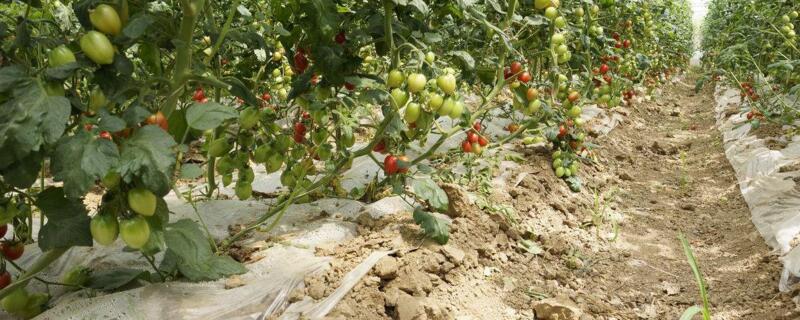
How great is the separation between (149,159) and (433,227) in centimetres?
112

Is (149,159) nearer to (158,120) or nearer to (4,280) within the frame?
(158,120)

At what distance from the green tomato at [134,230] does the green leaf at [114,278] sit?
454 mm

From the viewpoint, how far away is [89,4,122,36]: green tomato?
1.22m

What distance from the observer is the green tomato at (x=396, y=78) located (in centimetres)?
169

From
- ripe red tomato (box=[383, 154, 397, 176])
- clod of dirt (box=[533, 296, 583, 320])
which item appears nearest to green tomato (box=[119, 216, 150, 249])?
ripe red tomato (box=[383, 154, 397, 176])

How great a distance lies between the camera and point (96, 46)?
117cm

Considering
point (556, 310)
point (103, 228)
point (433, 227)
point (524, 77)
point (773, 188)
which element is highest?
point (103, 228)

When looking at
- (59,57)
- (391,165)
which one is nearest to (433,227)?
(391,165)

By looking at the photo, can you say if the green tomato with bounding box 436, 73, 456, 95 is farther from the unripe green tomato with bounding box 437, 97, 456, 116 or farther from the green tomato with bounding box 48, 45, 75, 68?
the green tomato with bounding box 48, 45, 75, 68

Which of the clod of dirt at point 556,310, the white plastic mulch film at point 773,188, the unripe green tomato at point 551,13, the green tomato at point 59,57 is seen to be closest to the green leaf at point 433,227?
the clod of dirt at point 556,310

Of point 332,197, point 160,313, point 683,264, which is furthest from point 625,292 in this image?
point 160,313

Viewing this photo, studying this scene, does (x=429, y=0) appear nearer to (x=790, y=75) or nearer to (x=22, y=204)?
(x=22, y=204)

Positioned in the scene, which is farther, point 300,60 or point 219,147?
point 300,60

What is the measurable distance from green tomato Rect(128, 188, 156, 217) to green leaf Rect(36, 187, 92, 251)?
21 centimetres
